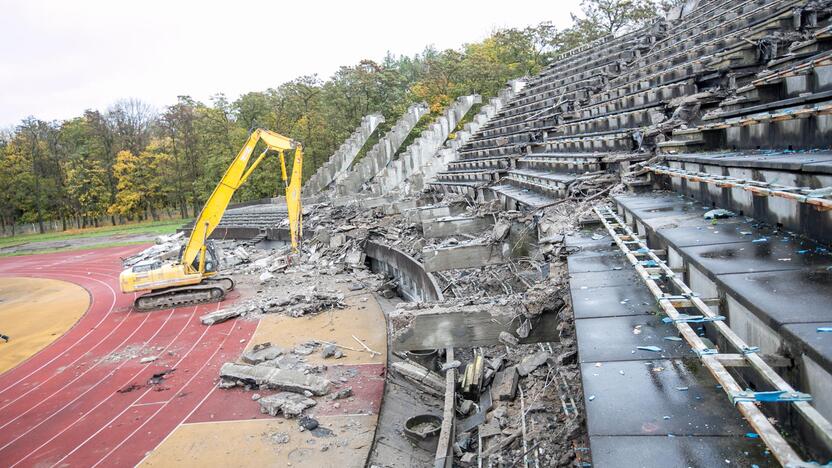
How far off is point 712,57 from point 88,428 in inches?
577

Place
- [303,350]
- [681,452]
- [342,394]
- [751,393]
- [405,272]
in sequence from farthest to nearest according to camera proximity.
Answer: [405,272] < [303,350] < [342,394] < [681,452] < [751,393]

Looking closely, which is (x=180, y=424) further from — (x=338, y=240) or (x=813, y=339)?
(x=338, y=240)

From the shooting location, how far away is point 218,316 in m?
14.8

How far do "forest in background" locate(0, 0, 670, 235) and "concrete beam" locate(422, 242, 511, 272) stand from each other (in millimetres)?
30103

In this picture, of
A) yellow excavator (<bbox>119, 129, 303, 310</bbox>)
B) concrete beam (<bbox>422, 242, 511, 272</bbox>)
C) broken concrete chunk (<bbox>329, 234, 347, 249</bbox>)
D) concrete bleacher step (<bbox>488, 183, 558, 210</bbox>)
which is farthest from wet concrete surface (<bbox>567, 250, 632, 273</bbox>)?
broken concrete chunk (<bbox>329, 234, 347, 249</bbox>)

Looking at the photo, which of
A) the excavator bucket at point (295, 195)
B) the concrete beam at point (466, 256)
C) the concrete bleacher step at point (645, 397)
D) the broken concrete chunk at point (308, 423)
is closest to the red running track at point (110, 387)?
the broken concrete chunk at point (308, 423)

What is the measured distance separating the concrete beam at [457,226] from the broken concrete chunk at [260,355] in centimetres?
462

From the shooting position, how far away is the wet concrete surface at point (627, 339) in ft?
11.7

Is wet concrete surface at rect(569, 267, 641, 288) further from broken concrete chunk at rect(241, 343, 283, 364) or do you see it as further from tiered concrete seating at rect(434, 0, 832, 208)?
broken concrete chunk at rect(241, 343, 283, 364)

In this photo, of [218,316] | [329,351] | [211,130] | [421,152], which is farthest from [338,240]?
[211,130]

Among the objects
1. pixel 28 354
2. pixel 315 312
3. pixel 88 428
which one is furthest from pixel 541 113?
pixel 28 354

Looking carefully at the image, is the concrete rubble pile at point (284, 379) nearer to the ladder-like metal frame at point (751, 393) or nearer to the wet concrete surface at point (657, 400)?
the wet concrete surface at point (657, 400)

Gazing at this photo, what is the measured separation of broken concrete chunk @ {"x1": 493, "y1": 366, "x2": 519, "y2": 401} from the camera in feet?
17.9

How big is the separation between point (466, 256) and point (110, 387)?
826cm
